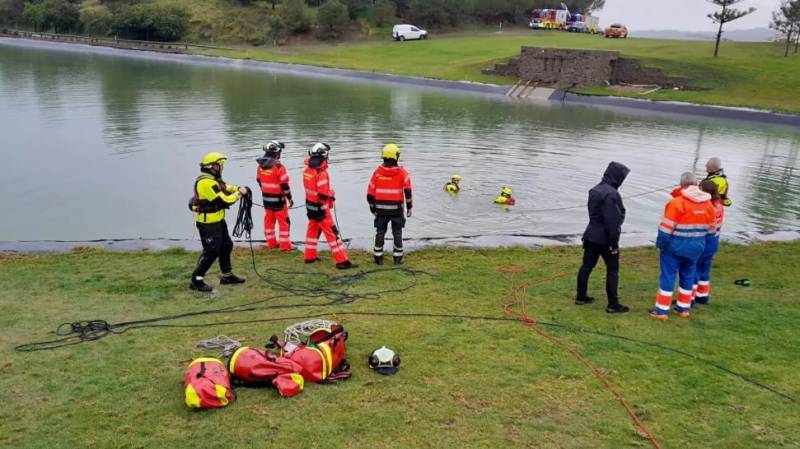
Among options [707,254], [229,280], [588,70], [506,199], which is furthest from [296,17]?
[707,254]

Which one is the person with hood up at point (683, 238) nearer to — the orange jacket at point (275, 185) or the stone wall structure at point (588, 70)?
the orange jacket at point (275, 185)

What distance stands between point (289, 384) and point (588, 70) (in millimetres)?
46114

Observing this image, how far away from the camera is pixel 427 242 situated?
39.4 ft

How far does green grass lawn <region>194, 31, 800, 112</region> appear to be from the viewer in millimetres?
42344

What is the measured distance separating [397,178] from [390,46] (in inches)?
2505

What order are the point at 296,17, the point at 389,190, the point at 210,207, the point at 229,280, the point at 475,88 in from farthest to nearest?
1. the point at 296,17
2. the point at 475,88
3. the point at 389,190
4. the point at 229,280
5. the point at 210,207

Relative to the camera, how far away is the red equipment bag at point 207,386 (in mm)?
5566

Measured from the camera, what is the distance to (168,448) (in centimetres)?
508

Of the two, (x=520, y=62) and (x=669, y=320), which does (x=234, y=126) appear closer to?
(x=669, y=320)

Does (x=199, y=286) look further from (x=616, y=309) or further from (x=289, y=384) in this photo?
(x=616, y=309)

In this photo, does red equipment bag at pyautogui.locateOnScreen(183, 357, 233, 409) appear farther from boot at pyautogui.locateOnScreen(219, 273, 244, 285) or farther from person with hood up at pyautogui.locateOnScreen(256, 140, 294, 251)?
person with hood up at pyautogui.locateOnScreen(256, 140, 294, 251)

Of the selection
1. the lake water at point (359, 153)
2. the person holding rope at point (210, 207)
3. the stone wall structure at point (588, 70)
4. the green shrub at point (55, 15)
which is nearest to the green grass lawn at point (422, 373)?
the person holding rope at point (210, 207)

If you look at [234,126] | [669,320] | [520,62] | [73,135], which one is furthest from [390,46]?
[669,320]

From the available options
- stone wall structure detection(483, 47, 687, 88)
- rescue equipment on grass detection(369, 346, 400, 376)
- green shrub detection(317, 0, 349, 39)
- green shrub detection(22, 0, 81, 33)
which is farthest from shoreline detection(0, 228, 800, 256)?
green shrub detection(22, 0, 81, 33)
